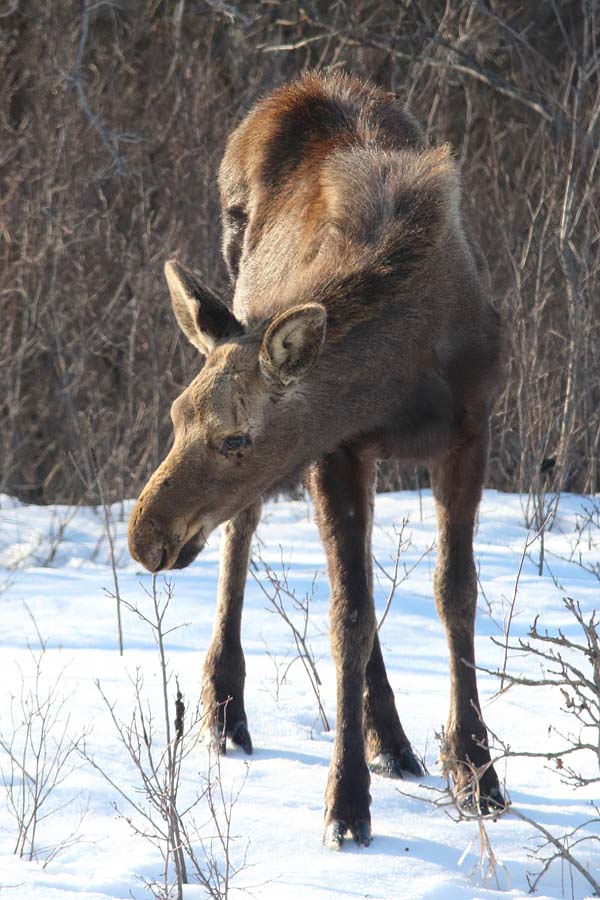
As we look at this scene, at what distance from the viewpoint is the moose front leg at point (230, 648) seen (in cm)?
539

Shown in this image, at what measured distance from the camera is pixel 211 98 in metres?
12.6

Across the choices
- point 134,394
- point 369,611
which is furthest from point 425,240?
point 134,394

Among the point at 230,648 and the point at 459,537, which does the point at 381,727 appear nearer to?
the point at 459,537

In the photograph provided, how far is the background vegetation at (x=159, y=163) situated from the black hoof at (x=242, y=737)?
15.1ft

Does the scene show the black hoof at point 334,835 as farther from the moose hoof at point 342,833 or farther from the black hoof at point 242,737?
the black hoof at point 242,737

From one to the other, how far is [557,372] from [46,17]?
23.8 feet

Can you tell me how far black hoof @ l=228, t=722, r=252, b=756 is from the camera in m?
5.23

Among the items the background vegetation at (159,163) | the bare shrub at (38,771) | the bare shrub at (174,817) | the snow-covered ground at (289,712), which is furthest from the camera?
the background vegetation at (159,163)

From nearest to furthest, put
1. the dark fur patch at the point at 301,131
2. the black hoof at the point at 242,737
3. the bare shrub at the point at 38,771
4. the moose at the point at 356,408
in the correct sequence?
the bare shrub at the point at 38,771
the moose at the point at 356,408
the black hoof at the point at 242,737
the dark fur patch at the point at 301,131

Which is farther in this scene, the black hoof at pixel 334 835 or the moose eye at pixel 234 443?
the moose eye at pixel 234 443

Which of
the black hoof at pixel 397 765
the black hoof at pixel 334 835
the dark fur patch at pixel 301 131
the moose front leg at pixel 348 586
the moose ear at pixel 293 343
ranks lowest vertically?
the black hoof at pixel 334 835

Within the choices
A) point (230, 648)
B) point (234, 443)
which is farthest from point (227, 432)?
point (230, 648)

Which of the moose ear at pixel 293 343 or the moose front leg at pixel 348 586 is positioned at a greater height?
the moose ear at pixel 293 343

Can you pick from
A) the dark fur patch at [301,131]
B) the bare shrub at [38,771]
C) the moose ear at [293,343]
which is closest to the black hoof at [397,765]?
the bare shrub at [38,771]
